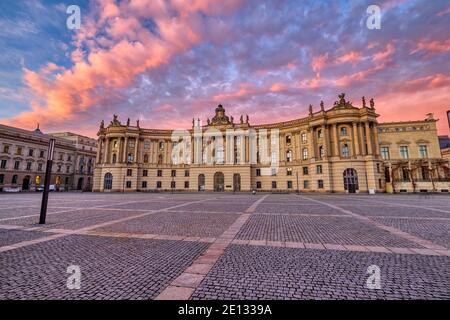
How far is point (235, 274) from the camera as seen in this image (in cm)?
457

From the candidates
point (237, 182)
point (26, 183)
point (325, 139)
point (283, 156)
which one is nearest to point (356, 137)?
point (325, 139)

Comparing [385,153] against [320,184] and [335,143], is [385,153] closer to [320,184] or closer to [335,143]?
[335,143]

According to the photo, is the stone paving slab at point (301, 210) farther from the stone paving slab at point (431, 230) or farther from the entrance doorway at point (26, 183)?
the entrance doorway at point (26, 183)

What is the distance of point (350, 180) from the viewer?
4388 centimetres

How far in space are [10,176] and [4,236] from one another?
64.4 m

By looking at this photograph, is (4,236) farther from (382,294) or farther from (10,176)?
(10,176)

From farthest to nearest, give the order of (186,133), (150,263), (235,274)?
1. (186,133)
2. (150,263)
3. (235,274)

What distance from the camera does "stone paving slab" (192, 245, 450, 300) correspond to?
3.71 metres

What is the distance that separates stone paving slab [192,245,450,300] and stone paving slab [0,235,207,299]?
3.58ft

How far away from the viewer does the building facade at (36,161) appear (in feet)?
174

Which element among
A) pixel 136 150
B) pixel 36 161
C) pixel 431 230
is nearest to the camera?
pixel 431 230

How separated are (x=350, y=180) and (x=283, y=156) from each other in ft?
52.0
